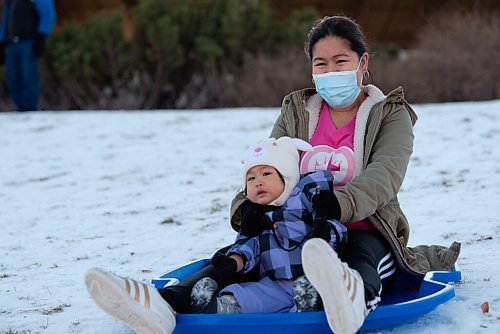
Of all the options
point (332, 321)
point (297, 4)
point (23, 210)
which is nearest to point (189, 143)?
point (23, 210)

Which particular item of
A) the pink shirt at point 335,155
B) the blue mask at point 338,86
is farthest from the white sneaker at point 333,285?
the blue mask at point 338,86

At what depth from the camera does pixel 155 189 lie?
6.95m

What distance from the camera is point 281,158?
315 centimetres

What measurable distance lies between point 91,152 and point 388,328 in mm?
5869

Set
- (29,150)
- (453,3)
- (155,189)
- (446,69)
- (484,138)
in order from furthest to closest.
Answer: (453,3) → (446,69) → (29,150) → (484,138) → (155,189)

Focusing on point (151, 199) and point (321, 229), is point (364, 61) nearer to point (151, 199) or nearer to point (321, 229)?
point (321, 229)

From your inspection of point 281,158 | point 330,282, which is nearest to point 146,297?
point 330,282

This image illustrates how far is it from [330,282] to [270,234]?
58 cm

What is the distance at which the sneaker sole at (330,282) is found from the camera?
2.57 metres

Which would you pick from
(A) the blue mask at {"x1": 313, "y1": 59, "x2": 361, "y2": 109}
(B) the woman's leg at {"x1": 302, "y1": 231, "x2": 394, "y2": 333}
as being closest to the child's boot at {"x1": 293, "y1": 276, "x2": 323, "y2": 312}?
(B) the woman's leg at {"x1": 302, "y1": 231, "x2": 394, "y2": 333}

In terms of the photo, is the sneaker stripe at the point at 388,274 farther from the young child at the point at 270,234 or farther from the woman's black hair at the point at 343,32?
the woman's black hair at the point at 343,32

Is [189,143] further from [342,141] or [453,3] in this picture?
[453,3]

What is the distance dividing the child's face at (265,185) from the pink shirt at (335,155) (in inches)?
10.6

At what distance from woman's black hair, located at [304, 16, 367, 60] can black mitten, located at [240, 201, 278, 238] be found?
0.73m
